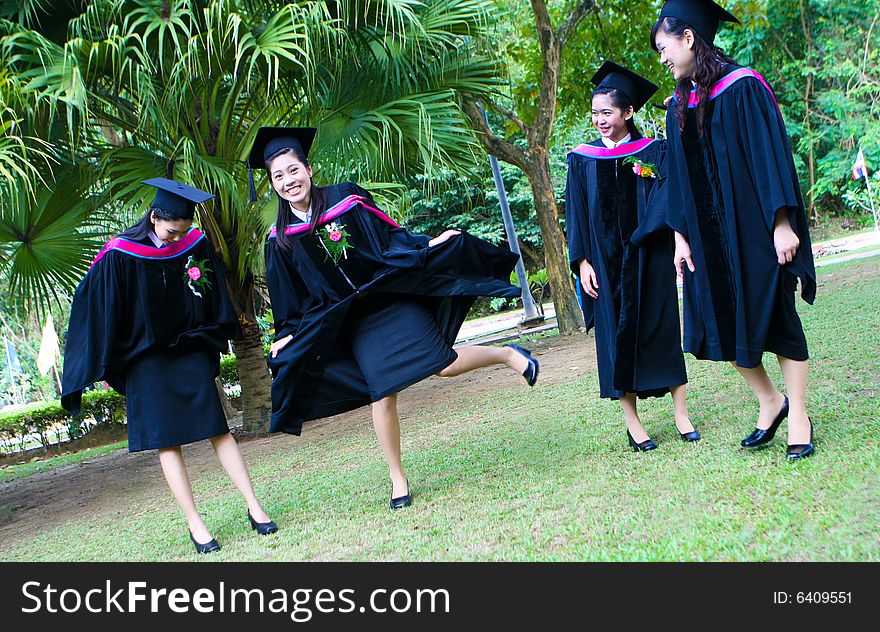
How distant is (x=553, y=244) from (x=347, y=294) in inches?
358

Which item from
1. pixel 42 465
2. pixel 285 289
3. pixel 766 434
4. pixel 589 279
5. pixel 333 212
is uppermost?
pixel 333 212

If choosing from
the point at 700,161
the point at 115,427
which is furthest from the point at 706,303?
the point at 115,427

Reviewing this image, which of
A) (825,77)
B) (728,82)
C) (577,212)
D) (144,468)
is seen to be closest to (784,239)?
(728,82)

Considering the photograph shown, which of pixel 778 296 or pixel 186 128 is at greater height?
pixel 186 128

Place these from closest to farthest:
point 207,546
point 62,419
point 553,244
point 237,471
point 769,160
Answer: point 769,160
point 207,546
point 237,471
point 553,244
point 62,419

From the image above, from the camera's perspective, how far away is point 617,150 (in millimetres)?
4703

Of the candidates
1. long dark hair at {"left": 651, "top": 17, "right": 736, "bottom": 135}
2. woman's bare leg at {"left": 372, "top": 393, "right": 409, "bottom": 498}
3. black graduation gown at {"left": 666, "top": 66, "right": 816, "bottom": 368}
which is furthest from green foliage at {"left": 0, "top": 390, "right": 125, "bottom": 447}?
long dark hair at {"left": 651, "top": 17, "right": 736, "bottom": 135}

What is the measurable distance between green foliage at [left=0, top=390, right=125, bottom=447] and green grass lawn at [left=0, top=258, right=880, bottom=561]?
7.25m

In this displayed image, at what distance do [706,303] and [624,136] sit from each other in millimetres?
1174

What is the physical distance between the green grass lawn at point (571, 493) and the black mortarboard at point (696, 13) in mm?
2083

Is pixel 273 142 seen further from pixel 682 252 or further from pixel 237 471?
pixel 682 252

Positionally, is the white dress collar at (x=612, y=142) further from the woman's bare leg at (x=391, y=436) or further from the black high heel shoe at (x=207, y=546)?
the black high heel shoe at (x=207, y=546)

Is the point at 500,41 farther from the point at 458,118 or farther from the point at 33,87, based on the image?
the point at 33,87

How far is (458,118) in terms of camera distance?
8.31 meters
